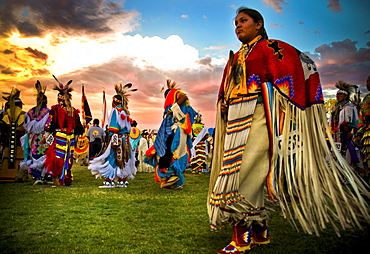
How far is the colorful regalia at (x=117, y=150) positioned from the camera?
7926mm

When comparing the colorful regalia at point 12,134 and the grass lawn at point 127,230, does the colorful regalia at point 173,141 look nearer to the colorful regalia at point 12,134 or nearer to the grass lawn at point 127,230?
the grass lawn at point 127,230

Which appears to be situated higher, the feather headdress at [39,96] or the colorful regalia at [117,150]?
the feather headdress at [39,96]

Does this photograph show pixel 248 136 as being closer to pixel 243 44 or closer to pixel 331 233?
pixel 243 44

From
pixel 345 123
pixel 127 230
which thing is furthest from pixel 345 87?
pixel 127 230

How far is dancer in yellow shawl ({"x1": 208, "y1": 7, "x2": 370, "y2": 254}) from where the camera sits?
112 inches

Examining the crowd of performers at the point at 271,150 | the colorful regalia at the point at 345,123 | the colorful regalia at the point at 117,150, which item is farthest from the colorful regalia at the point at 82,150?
the crowd of performers at the point at 271,150

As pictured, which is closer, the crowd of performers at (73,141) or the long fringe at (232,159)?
the long fringe at (232,159)

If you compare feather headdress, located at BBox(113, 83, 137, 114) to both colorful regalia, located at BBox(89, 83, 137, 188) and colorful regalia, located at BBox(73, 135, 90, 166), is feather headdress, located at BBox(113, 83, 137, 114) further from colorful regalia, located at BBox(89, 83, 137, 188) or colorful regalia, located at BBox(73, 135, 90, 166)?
colorful regalia, located at BBox(73, 135, 90, 166)

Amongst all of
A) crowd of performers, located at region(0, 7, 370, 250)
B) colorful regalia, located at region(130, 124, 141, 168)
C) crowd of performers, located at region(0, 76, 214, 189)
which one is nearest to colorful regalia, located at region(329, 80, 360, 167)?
crowd of performers, located at region(0, 76, 214, 189)

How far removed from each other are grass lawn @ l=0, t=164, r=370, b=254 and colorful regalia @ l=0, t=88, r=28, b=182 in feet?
9.37

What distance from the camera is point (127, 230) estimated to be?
387 centimetres

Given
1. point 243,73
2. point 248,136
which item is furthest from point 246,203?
point 243,73

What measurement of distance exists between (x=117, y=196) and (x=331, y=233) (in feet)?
13.6

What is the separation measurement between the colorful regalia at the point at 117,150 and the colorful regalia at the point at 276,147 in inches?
206
